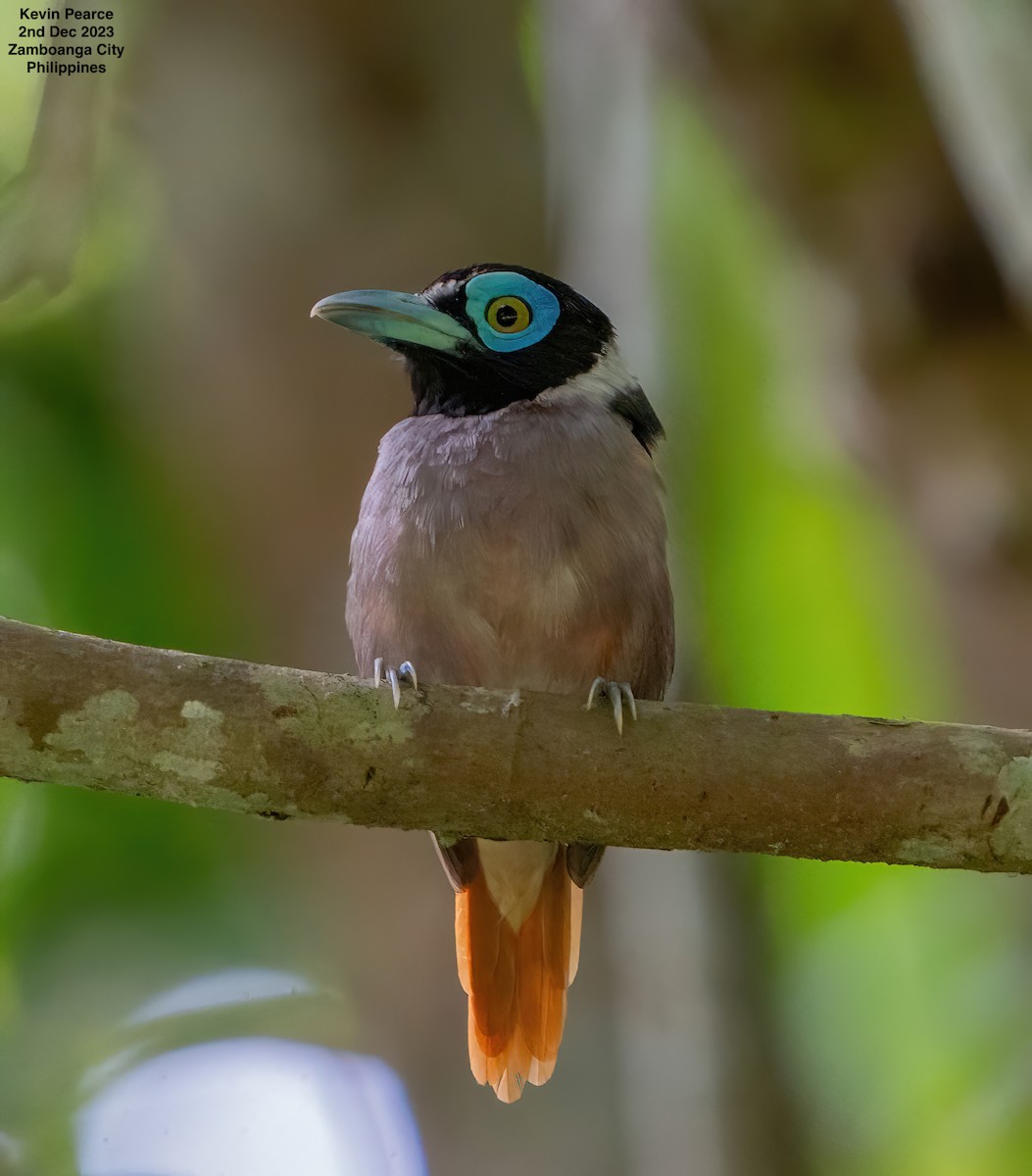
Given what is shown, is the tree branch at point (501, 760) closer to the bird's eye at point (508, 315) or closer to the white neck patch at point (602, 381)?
the white neck patch at point (602, 381)

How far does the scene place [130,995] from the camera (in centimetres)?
438

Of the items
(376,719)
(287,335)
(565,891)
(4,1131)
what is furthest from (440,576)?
(4,1131)

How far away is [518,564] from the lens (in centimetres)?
310

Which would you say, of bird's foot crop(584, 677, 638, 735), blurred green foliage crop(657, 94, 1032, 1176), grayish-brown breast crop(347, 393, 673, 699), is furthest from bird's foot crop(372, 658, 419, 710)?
blurred green foliage crop(657, 94, 1032, 1176)

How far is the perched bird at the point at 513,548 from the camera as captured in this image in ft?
10.3

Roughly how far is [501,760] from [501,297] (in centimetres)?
155

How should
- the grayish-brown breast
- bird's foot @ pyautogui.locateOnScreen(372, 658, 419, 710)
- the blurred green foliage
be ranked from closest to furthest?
bird's foot @ pyautogui.locateOnScreen(372, 658, 419, 710)
the grayish-brown breast
the blurred green foliage

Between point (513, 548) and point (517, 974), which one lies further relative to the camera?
point (517, 974)

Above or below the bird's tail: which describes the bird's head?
above

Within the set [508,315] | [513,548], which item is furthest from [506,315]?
[513,548]

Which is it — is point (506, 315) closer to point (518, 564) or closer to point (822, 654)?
point (518, 564)

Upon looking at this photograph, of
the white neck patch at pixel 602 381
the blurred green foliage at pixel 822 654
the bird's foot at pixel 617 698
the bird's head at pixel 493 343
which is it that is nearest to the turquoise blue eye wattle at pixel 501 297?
the bird's head at pixel 493 343

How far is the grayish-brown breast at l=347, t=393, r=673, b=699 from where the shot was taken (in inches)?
Result: 122

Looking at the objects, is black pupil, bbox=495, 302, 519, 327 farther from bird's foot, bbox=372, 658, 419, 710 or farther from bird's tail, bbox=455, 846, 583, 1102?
bird's tail, bbox=455, 846, 583, 1102
